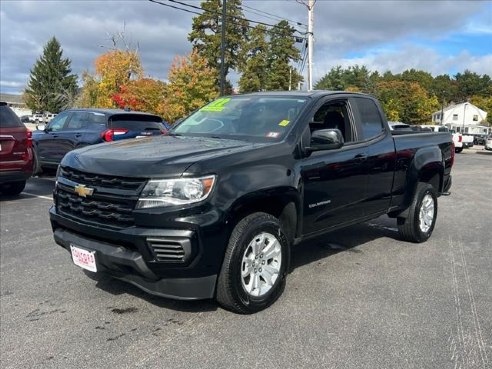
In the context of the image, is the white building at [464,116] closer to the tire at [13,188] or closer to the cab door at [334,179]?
the tire at [13,188]

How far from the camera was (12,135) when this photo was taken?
8961 millimetres

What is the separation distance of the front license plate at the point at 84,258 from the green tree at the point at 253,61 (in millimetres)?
63952

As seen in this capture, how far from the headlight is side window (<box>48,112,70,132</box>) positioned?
911 centimetres

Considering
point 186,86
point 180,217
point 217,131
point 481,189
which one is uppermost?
point 186,86

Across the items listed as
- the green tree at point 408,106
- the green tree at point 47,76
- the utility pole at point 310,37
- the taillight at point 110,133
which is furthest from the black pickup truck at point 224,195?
the green tree at point 47,76

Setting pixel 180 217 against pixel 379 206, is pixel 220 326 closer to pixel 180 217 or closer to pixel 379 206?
pixel 180 217

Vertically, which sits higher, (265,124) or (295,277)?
(265,124)

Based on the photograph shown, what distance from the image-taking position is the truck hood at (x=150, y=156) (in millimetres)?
3631

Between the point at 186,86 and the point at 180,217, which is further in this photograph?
the point at 186,86

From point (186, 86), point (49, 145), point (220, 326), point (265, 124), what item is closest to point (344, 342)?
point (220, 326)

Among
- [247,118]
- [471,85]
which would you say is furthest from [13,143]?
[471,85]

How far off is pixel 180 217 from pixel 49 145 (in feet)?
31.0

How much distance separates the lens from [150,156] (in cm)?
386

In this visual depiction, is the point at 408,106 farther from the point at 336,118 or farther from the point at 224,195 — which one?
the point at 224,195
